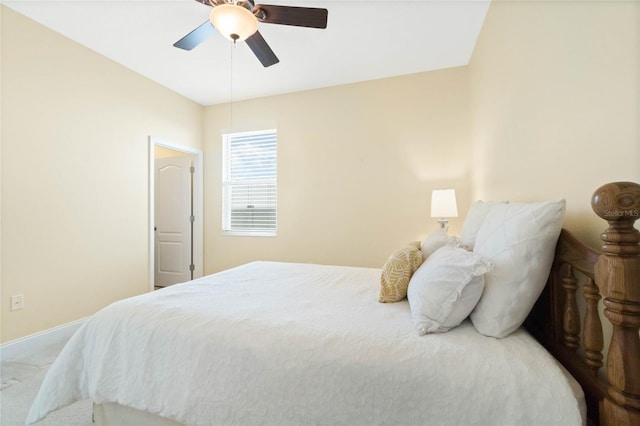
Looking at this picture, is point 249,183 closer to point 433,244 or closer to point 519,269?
point 433,244

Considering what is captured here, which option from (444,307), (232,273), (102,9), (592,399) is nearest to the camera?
→ (592,399)

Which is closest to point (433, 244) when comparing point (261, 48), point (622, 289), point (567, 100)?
point (567, 100)

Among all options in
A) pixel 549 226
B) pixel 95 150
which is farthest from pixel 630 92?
pixel 95 150

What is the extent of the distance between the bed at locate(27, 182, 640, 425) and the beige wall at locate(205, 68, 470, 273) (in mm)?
1911

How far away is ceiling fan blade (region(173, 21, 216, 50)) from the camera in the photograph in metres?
1.92

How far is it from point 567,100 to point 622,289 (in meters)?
0.84

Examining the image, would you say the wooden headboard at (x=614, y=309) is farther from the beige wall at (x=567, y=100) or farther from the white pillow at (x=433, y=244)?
the white pillow at (x=433, y=244)

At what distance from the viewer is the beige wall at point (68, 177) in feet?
7.09

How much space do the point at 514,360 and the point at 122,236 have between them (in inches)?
142

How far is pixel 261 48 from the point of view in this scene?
211 centimetres

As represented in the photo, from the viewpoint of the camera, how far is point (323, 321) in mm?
1123

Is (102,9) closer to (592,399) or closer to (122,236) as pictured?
(122,236)

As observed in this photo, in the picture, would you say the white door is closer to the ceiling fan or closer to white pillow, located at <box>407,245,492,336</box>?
the ceiling fan

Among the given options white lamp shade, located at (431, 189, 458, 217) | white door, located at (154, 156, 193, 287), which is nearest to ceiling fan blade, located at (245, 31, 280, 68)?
white lamp shade, located at (431, 189, 458, 217)
